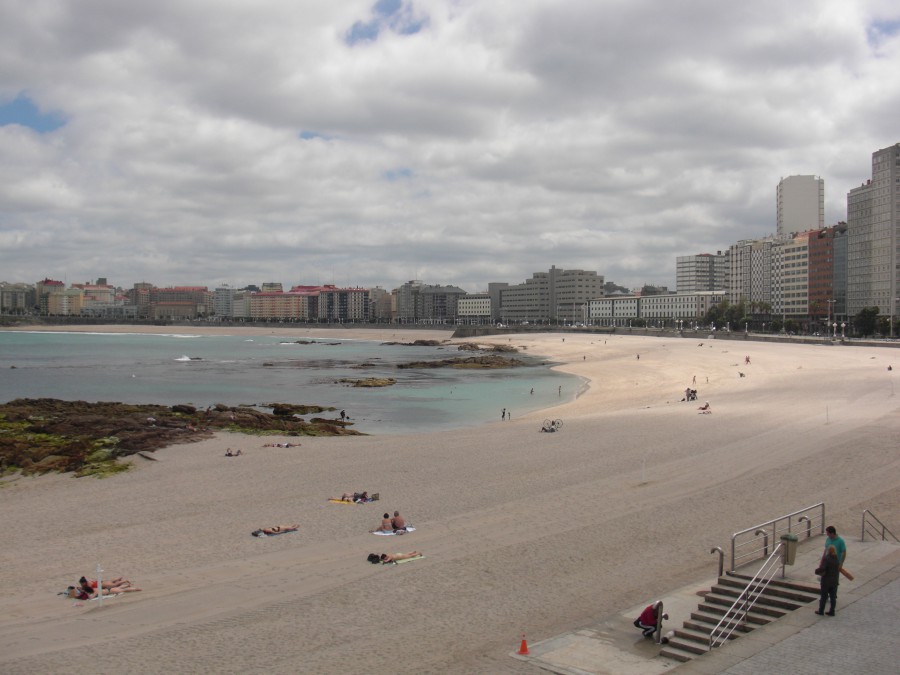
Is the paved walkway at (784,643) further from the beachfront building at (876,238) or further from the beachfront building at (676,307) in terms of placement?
the beachfront building at (676,307)

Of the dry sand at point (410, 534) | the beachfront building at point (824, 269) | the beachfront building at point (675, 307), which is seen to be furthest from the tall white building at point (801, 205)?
the dry sand at point (410, 534)

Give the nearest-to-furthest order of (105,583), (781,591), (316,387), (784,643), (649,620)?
(784,643) → (649,620) → (781,591) → (105,583) → (316,387)

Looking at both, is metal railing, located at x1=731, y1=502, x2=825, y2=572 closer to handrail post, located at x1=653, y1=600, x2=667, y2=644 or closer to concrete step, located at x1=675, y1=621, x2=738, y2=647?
concrete step, located at x1=675, y1=621, x2=738, y2=647

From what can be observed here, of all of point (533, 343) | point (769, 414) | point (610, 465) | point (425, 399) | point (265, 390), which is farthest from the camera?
point (533, 343)

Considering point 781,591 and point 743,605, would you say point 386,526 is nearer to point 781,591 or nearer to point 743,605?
point 743,605

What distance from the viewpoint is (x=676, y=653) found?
8898 mm

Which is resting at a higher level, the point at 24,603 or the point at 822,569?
the point at 822,569

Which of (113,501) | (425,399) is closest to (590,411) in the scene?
(425,399)

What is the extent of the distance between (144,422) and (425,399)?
18.0 m

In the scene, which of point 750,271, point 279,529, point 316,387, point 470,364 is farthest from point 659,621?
point 750,271

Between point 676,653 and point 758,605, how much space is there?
1753 millimetres

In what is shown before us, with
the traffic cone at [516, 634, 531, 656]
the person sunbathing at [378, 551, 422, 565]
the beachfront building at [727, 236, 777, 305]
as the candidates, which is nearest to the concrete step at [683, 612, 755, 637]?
the traffic cone at [516, 634, 531, 656]

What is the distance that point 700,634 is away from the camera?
925 centimetres

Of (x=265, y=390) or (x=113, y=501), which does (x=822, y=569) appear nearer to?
(x=113, y=501)
